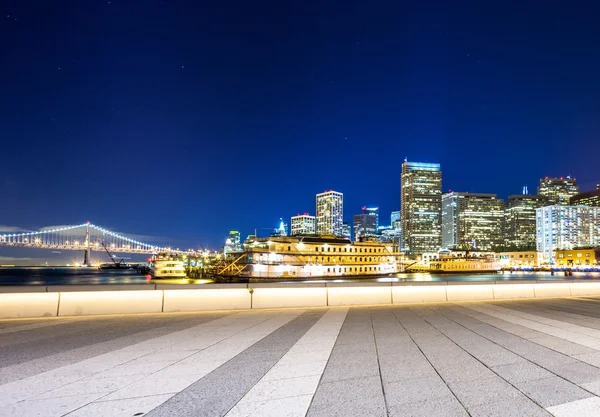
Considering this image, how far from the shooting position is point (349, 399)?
5.10 metres

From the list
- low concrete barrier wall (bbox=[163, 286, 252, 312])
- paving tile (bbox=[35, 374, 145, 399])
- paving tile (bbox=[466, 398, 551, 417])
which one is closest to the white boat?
low concrete barrier wall (bbox=[163, 286, 252, 312])

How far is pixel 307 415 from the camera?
4582 mm

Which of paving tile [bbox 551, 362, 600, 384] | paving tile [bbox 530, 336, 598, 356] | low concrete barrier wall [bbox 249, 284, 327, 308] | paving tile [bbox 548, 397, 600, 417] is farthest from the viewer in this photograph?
low concrete barrier wall [bbox 249, 284, 327, 308]

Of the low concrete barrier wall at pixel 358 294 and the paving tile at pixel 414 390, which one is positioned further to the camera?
the low concrete barrier wall at pixel 358 294

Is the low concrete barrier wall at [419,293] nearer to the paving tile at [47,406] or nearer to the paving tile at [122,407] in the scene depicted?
the paving tile at [122,407]

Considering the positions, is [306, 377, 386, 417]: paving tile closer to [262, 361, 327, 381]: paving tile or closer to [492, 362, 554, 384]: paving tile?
[262, 361, 327, 381]: paving tile

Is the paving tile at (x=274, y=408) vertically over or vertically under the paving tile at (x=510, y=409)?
under

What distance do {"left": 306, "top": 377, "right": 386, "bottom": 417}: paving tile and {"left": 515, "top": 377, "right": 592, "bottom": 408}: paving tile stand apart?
200 centimetres

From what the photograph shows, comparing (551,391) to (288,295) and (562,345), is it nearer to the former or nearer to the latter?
(562,345)

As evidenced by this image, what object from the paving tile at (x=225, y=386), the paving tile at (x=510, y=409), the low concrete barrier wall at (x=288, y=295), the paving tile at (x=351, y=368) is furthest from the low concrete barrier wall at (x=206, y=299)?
the paving tile at (x=510, y=409)

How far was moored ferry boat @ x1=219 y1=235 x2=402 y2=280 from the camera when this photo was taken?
83.5 metres

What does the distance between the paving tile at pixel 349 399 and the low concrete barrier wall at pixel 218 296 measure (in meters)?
9.05

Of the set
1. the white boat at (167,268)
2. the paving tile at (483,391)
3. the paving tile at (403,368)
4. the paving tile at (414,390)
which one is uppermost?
A: the paving tile at (483,391)

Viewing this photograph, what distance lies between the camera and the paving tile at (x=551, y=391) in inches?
198
